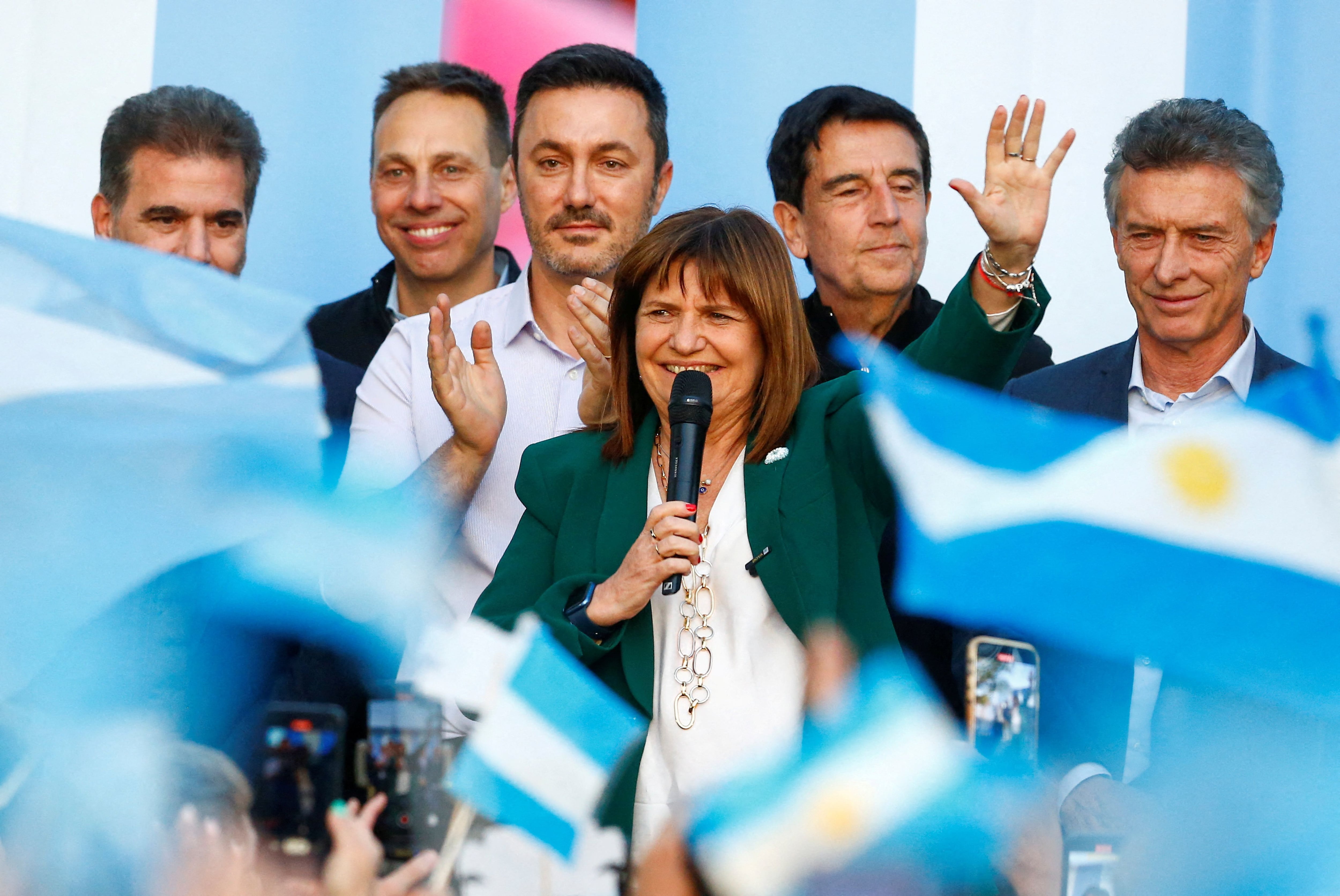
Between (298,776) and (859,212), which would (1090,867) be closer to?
(298,776)

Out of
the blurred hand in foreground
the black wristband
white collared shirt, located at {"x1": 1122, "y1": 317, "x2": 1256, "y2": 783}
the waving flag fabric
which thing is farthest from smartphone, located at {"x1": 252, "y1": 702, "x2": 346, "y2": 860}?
white collared shirt, located at {"x1": 1122, "y1": 317, "x2": 1256, "y2": 783}

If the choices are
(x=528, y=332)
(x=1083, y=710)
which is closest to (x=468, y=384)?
(x=528, y=332)

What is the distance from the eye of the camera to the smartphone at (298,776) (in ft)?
8.32

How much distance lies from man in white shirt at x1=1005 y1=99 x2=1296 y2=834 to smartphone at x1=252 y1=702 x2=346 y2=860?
171 cm

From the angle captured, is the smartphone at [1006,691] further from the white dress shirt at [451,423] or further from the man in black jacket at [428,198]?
the man in black jacket at [428,198]

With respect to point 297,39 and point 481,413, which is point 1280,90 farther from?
point 297,39

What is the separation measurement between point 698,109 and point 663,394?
213 centimetres

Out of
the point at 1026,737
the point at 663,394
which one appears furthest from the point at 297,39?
the point at 1026,737

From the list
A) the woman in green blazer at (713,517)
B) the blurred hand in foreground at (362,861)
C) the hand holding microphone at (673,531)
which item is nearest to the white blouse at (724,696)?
the woman in green blazer at (713,517)

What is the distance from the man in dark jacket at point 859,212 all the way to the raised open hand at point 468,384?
89cm

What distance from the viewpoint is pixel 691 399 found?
2336mm

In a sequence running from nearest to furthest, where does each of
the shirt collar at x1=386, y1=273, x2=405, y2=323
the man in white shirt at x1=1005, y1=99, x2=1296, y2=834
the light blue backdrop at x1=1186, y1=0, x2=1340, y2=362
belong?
the man in white shirt at x1=1005, y1=99, x2=1296, y2=834 < the light blue backdrop at x1=1186, y1=0, x2=1340, y2=362 < the shirt collar at x1=386, y1=273, x2=405, y2=323

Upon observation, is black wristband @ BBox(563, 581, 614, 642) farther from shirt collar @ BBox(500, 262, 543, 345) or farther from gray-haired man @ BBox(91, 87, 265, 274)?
gray-haired man @ BBox(91, 87, 265, 274)

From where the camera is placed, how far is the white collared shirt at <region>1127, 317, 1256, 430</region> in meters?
3.25
